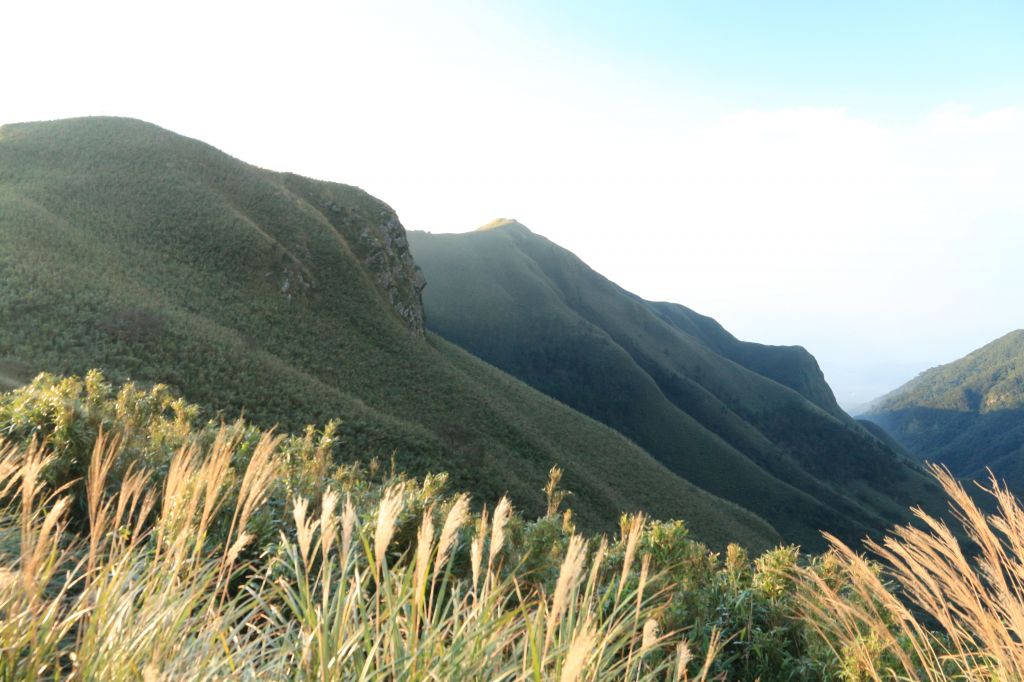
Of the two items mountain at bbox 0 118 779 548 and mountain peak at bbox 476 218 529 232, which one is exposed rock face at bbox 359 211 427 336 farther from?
mountain peak at bbox 476 218 529 232

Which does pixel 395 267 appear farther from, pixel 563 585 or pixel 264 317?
pixel 563 585

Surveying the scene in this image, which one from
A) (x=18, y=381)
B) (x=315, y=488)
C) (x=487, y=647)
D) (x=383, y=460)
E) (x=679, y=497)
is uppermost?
(x=487, y=647)

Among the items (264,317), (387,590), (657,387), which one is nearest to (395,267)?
(264,317)

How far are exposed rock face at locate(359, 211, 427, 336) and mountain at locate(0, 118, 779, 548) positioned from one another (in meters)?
0.22

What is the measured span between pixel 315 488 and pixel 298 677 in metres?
3.99

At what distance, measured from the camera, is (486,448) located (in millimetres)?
42844

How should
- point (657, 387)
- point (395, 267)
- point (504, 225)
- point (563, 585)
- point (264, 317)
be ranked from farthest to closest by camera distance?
1. point (504, 225)
2. point (657, 387)
3. point (395, 267)
4. point (264, 317)
5. point (563, 585)

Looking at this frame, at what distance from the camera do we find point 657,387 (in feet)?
349

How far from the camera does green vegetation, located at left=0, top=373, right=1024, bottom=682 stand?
2123 millimetres

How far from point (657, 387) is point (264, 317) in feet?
253

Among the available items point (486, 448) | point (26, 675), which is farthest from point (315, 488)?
point (486, 448)

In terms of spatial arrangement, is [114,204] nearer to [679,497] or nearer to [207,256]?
[207,256]

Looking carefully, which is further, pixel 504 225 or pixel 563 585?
pixel 504 225

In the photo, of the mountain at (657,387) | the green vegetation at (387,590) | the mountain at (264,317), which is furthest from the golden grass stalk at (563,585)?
the mountain at (657,387)
